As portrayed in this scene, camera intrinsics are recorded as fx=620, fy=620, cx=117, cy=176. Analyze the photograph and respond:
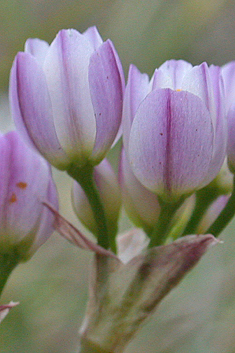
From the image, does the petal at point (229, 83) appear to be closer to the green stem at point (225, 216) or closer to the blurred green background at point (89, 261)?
the green stem at point (225, 216)

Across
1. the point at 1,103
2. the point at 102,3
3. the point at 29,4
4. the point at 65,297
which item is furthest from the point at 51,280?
the point at 102,3

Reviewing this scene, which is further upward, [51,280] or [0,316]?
[0,316]

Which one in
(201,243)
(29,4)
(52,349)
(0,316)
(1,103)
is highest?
(201,243)

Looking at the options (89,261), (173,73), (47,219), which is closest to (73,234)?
(47,219)

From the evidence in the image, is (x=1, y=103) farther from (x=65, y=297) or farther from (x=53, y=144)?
(x=53, y=144)

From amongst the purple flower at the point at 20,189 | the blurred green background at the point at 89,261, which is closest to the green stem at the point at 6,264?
the purple flower at the point at 20,189

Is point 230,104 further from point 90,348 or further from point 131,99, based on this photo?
point 90,348
